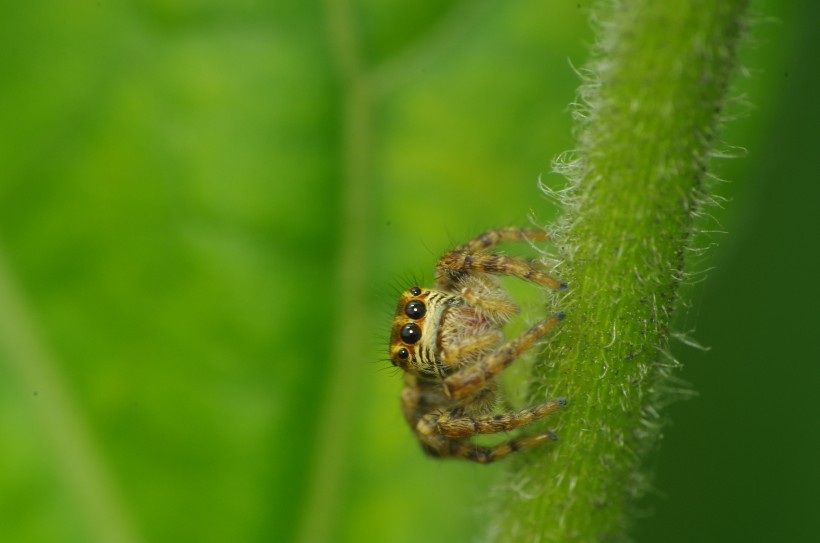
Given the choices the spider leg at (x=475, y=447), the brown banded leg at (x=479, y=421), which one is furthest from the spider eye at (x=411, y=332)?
the spider leg at (x=475, y=447)

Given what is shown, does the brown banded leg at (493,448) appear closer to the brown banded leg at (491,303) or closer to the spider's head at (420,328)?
the spider's head at (420,328)

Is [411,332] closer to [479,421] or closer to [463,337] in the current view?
[463,337]

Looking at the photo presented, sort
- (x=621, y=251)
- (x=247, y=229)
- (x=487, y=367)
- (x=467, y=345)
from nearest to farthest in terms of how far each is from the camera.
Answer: (x=621, y=251) → (x=487, y=367) → (x=467, y=345) → (x=247, y=229)

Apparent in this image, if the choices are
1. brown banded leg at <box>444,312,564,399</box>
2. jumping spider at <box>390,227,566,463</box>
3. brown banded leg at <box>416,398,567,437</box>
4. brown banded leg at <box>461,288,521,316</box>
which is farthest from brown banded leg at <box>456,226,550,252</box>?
brown banded leg at <box>416,398,567,437</box>

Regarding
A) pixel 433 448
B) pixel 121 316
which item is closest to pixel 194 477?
pixel 121 316

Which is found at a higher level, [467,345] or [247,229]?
[247,229]

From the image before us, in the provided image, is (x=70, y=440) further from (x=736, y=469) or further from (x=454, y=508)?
(x=736, y=469)

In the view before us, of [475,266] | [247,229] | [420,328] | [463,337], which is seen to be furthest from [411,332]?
[247,229]

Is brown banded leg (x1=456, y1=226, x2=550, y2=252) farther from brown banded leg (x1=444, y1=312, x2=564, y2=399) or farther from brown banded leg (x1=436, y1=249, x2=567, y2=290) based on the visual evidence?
brown banded leg (x1=444, y1=312, x2=564, y2=399)
